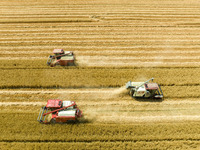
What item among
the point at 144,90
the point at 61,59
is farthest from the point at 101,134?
the point at 61,59

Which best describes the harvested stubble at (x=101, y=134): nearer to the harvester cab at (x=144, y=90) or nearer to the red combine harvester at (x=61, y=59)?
the harvester cab at (x=144, y=90)

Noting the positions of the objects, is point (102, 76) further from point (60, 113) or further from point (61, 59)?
point (60, 113)

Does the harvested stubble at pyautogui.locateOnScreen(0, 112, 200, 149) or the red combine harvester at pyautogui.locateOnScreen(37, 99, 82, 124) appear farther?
the red combine harvester at pyautogui.locateOnScreen(37, 99, 82, 124)

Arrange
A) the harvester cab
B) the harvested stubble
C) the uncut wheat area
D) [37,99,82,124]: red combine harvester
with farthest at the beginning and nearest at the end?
1. the harvester cab
2. [37,99,82,124]: red combine harvester
3. the uncut wheat area
4. the harvested stubble

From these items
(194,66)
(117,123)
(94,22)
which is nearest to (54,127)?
(117,123)

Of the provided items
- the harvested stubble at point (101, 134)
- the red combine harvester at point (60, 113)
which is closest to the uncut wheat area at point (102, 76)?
the harvested stubble at point (101, 134)

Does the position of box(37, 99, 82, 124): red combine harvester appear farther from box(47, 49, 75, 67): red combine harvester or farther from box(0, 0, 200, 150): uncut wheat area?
box(47, 49, 75, 67): red combine harvester

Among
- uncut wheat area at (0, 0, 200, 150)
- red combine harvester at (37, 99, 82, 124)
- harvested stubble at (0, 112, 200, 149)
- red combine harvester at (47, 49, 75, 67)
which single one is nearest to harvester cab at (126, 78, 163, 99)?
uncut wheat area at (0, 0, 200, 150)
